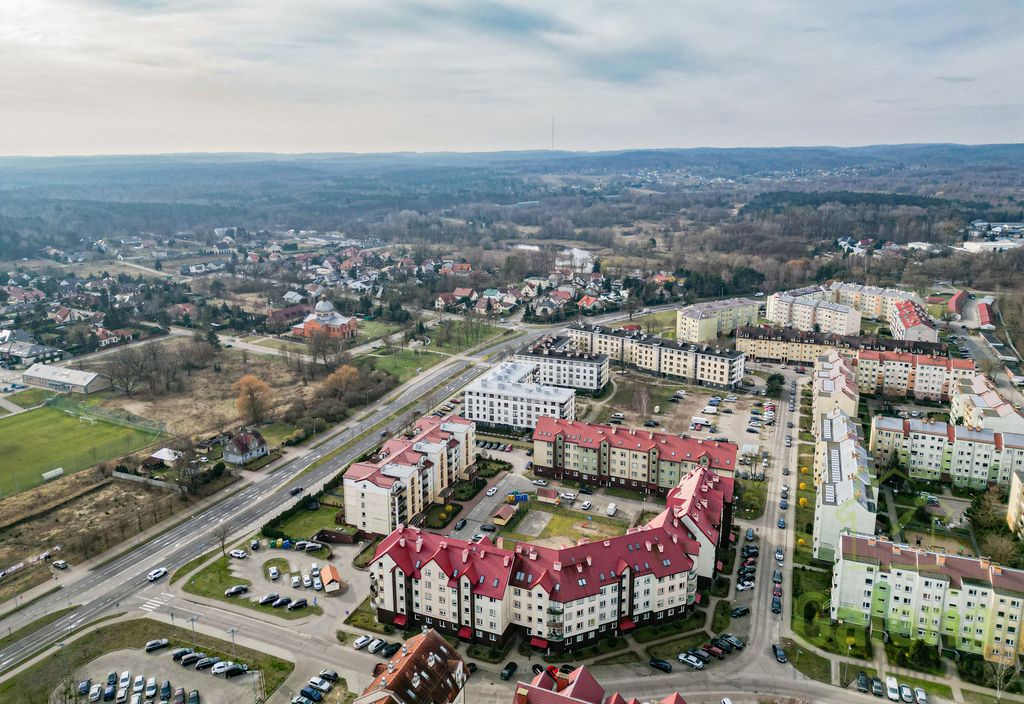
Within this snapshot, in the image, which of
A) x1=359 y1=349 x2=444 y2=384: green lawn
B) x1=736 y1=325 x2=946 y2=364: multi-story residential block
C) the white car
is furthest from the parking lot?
x1=736 y1=325 x2=946 y2=364: multi-story residential block

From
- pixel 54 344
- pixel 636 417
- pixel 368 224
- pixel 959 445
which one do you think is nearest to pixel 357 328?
pixel 54 344

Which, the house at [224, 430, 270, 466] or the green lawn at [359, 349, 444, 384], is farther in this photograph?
the green lawn at [359, 349, 444, 384]

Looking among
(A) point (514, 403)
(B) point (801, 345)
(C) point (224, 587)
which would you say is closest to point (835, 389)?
(B) point (801, 345)

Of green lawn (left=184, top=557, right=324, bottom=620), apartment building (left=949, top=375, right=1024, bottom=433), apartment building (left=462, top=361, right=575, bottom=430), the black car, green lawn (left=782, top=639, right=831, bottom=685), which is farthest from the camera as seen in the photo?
apartment building (left=462, top=361, right=575, bottom=430)

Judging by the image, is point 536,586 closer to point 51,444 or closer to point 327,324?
point 51,444

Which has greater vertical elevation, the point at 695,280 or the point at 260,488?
the point at 695,280

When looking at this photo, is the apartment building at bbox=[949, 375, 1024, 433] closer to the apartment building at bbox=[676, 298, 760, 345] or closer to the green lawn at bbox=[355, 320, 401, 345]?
the apartment building at bbox=[676, 298, 760, 345]

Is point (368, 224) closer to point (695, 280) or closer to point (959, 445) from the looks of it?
point (695, 280)
